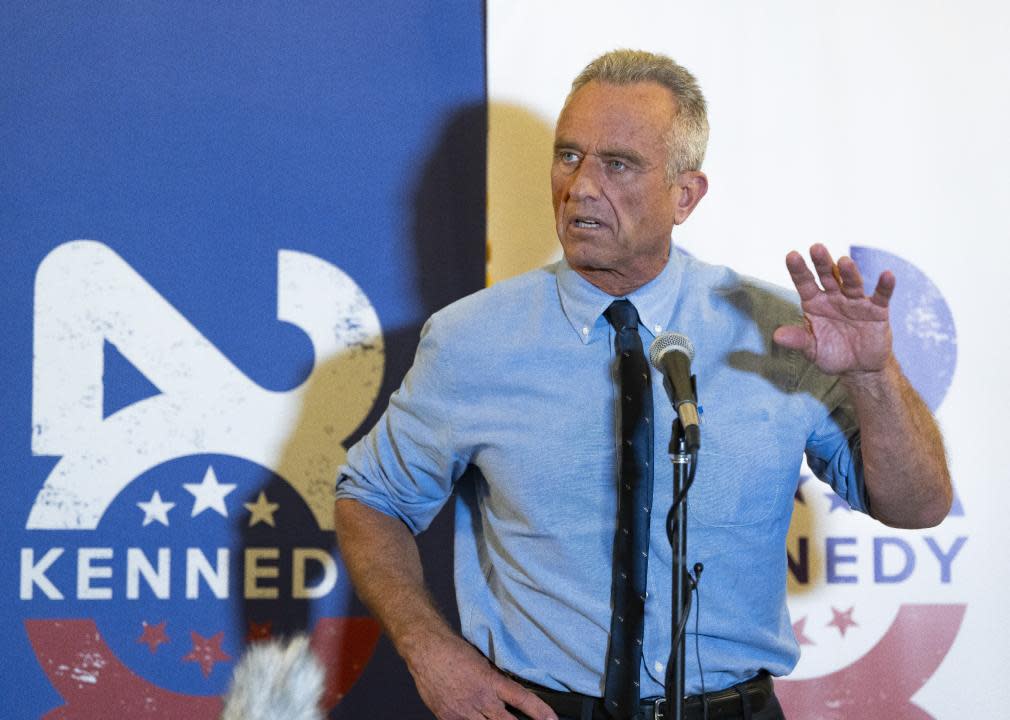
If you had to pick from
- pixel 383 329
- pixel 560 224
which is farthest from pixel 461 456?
pixel 383 329

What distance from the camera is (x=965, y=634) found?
254cm

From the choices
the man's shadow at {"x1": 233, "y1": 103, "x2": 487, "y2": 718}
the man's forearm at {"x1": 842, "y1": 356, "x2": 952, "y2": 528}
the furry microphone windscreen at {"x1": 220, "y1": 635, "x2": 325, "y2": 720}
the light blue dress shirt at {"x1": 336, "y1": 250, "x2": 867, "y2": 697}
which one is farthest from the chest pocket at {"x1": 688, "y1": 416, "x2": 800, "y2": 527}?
the furry microphone windscreen at {"x1": 220, "y1": 635, "x2": 325, "y2": 720}

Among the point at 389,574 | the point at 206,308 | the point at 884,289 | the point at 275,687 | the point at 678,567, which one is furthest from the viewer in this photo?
the point at 206,308

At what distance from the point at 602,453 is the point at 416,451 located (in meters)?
0.33

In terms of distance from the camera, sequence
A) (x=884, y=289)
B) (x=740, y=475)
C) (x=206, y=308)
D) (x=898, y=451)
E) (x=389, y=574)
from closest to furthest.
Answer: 1. (x=884, y=289)
2. (x=898, y=451)
3. (x=740, y=475)
4. (x=389, y=574)
5. (x=206, y=308)

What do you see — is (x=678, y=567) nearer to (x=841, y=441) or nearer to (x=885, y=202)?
(x=841, y=441)

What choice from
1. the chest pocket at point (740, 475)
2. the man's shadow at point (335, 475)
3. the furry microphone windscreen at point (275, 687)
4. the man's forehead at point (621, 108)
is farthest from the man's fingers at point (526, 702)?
the furry microphone windscreen at point (275, 687)

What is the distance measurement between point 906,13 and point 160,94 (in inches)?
62.9

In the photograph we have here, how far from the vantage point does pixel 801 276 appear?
5.11 feet

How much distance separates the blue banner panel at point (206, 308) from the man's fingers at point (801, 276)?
3.46 feet

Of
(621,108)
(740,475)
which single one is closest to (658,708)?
(740,475)

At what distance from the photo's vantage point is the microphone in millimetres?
1340

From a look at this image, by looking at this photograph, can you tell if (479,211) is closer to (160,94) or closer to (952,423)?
(160,94)

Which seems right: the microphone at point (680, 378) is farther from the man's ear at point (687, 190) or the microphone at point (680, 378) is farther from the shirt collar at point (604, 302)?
the man's ear at point (687, 190)
